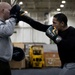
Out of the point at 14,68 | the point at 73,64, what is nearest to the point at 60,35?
the point at 73,64

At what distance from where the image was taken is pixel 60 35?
2992 mm

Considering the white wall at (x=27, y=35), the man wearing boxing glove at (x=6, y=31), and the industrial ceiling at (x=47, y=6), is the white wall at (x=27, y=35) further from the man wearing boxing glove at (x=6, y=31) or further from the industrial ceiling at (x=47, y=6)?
the man wearing boxing glove at (x=6, y=31)

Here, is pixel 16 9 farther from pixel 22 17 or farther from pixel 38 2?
pixel 38 2

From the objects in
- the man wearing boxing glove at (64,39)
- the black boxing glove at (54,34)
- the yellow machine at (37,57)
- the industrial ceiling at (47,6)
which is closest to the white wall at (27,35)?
the industrial ceiling at (47,6)

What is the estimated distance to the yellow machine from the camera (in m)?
9.56

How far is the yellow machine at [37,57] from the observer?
9562mm

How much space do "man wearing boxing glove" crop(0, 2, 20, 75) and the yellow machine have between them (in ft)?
22.3

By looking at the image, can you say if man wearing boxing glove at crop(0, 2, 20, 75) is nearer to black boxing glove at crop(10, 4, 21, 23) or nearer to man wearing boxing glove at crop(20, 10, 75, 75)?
black boxing glove at crop(10, 4, 21, 23)

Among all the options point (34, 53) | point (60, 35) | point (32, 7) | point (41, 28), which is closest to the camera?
point (60, 35)

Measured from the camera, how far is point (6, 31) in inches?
101

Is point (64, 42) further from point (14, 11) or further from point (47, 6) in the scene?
point (47, 6)

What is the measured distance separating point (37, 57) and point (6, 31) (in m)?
7.08

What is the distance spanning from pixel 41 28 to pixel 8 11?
31.4 inches

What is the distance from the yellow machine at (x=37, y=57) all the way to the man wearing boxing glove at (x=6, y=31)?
679 cm
